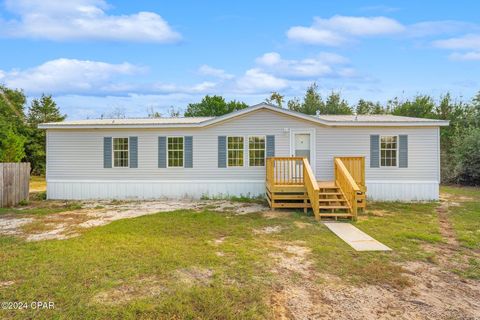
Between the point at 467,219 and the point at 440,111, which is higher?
the point at 440,111

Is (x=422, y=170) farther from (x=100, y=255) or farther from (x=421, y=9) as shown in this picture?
(x=100, y=255)

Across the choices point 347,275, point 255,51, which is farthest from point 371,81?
point 347,275

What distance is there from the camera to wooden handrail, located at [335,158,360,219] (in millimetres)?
7505

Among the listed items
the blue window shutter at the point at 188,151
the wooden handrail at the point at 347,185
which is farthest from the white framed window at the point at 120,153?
the wooden handrail at the point at 347,185

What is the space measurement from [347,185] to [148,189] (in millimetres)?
7439

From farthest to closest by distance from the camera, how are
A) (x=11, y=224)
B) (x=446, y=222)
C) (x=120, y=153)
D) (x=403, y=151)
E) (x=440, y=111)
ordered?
1. (x=440, y=111)
2. (x=120, y=153)
3. (x=403, y=151)
4. (x=446, y=222)
5. (x=11, y=224)

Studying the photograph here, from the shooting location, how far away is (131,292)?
3377mm

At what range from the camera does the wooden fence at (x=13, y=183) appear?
929cm

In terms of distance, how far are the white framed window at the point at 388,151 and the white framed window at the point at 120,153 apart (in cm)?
1005

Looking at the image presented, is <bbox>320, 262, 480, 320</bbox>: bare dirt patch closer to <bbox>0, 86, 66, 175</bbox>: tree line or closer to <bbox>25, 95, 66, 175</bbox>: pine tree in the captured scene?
<bbox>0, 86, 66, 175</bbox>: tree line

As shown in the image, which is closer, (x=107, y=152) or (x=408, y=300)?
(x=408, y=300)

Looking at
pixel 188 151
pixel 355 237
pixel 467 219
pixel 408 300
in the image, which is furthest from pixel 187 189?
pixel 467 219

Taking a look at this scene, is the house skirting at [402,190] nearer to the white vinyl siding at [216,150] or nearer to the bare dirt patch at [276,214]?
the white vinyl siding at [216,150]

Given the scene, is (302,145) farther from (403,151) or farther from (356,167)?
(403,151)
